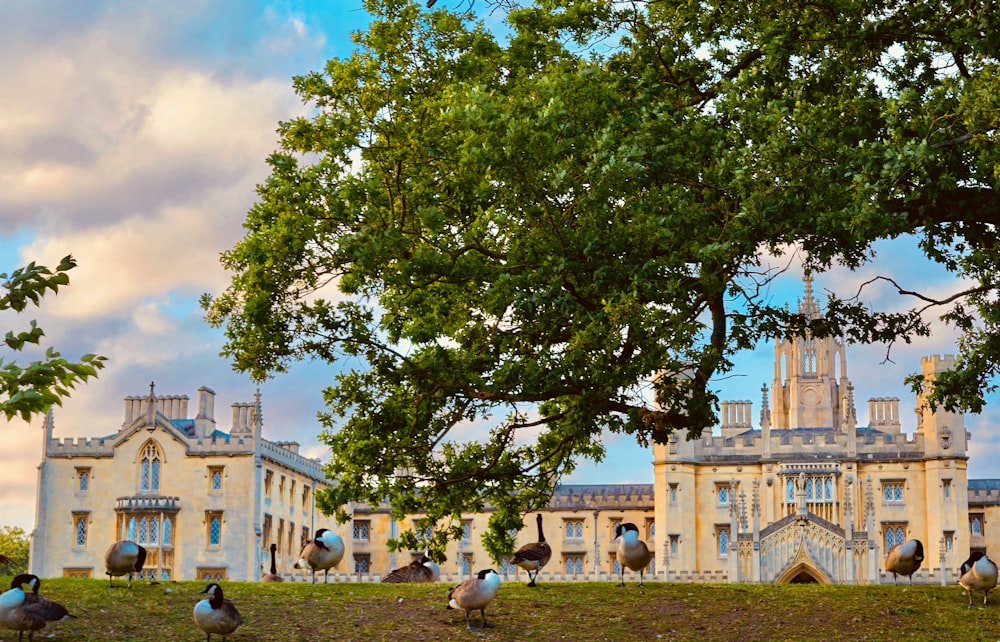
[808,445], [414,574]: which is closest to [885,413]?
[808,445]

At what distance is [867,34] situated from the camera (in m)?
18.7

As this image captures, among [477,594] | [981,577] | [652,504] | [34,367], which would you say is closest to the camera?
[34,367]

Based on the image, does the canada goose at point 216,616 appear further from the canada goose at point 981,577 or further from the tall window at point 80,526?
the tall window at point 80,526

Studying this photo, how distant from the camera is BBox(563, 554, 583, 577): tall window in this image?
73.9 m

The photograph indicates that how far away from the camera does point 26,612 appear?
1808 centimetres

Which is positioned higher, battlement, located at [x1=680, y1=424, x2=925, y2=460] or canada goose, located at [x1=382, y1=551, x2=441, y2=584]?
battlement, located at [x1=680, y1=424, x2=925, y2=460]

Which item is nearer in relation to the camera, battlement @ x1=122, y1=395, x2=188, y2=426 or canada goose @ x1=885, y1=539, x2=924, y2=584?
canada goose @ x1=885, y1=539, x2=924, y2=584

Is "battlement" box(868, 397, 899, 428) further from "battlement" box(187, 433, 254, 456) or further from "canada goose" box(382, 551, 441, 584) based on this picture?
"canada goose" box(382, 551, 441, 584)

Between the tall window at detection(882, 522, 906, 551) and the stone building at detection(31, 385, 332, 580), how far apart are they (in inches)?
1202

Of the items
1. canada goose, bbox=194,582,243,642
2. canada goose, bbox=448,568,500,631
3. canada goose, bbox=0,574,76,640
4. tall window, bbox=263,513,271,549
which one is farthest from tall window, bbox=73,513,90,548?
canada goose, bbox=194,582,243,642

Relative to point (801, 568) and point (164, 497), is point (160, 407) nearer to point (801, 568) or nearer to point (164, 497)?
point (164, 497)

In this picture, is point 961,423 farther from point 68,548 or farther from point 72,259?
point 72,259

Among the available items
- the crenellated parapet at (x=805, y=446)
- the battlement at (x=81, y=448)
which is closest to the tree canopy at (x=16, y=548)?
the battlement at (x=81, y=448)

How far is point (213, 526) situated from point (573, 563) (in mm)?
20325
